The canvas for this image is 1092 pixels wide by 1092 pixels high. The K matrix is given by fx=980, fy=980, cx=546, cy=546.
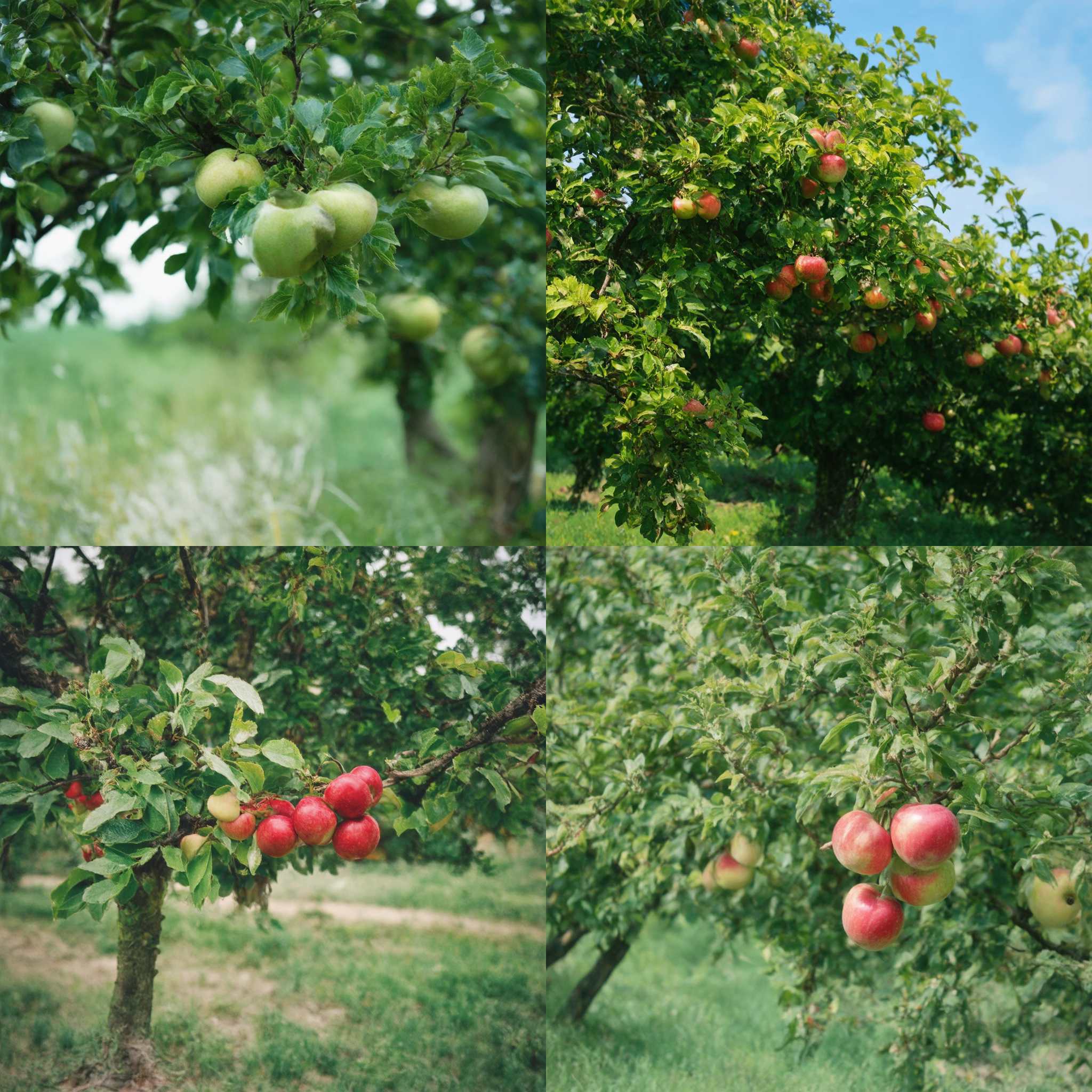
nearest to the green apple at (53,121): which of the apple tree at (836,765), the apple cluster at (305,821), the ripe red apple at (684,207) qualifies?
the ripe red apple at (684,207)

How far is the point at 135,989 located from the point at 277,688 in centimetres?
86

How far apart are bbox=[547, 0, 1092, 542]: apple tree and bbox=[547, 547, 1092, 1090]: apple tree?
0.35 meters

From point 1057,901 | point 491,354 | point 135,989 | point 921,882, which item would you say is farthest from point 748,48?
point 135,989

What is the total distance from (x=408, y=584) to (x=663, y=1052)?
178cm

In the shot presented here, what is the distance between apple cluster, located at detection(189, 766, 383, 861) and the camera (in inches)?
80.7

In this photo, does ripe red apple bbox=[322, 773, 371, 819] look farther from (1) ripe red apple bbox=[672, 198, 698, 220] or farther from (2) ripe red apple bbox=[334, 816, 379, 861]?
(1) ripe red apple bbox=[672, 198, 698, 220]

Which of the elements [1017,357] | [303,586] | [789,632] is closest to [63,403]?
[303,586]

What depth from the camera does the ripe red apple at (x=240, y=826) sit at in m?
2.06

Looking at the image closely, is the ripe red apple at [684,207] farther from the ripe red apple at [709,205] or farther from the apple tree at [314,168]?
the apple tree at [314,168]

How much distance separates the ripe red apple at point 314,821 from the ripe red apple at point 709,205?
1.57 meters

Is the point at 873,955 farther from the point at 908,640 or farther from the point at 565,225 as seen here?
the point at 565,225

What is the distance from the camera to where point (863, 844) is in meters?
1.65

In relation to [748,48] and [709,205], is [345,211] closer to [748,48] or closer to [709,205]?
[709,205]

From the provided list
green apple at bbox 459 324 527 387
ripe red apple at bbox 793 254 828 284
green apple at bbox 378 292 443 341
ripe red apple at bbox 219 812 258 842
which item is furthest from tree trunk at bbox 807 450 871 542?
ripe red apple at bbox 219 812 258 842
